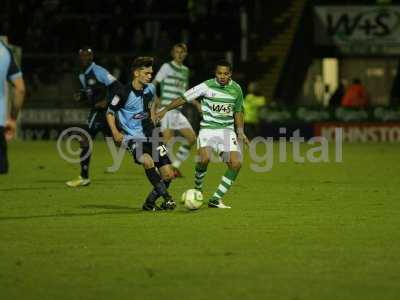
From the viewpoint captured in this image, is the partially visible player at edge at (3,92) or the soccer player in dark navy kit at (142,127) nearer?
the partially visible player at edge at (3,92)

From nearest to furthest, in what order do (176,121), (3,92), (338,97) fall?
(3,92)
(176,121)
(338,97)

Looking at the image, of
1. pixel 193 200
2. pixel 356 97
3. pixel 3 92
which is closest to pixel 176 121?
pixel 3 92

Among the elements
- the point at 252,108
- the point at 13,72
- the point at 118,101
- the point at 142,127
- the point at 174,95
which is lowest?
the point at 252,108

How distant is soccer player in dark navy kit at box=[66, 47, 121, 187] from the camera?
623 inches

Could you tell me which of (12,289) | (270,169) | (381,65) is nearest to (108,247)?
(12,289)

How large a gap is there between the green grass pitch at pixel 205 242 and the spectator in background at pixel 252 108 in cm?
1224

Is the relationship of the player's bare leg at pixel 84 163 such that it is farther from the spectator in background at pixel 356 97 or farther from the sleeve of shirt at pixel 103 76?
the spectator in background at pixel 356 97

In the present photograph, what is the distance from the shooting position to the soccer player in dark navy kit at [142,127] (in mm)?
12242

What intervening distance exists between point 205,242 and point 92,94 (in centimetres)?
646

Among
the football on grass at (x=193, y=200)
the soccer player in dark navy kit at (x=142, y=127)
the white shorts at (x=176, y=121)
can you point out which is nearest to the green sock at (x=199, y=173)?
the soccer player in dark navy kit at (x=142, y=127)

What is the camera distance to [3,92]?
1351cm

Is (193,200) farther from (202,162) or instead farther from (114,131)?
(114,131)

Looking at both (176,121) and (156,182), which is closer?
(156,182)

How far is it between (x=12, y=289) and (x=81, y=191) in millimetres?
7624
